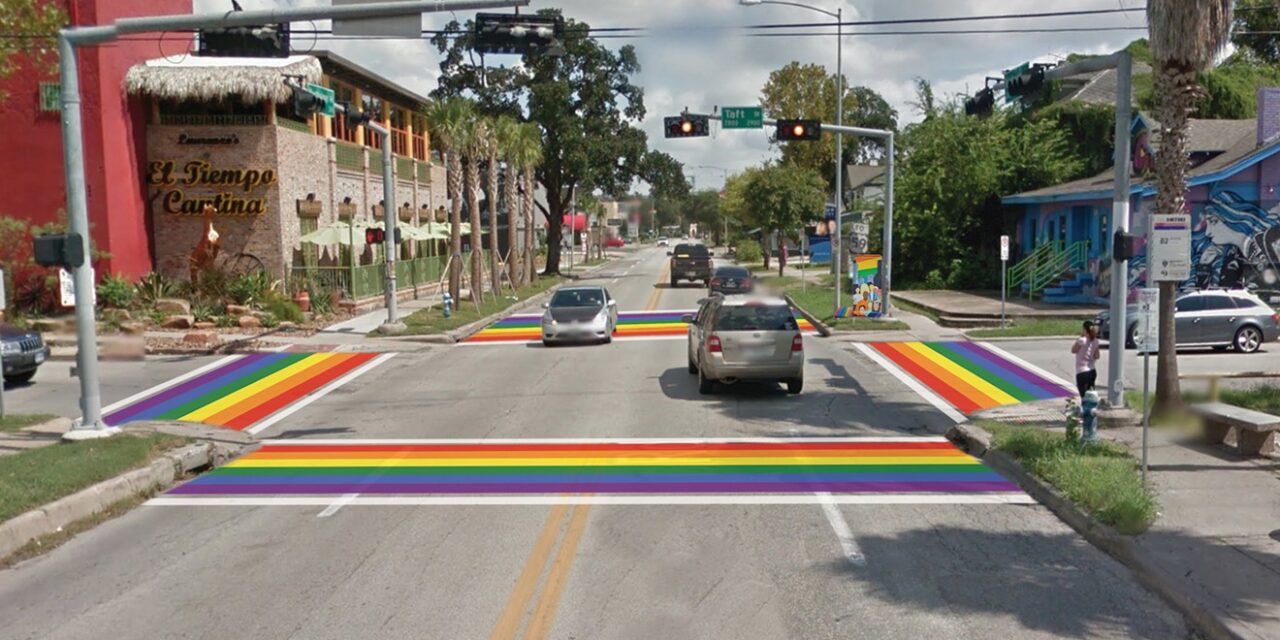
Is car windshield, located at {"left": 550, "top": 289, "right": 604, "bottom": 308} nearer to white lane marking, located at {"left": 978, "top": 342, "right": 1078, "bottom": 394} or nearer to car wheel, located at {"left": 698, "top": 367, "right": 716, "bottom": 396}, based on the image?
car wheel, located at {"left": 698, "top": 367, "right": 716, "bottom": 396}

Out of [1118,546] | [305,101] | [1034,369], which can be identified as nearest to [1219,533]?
[1118,546]

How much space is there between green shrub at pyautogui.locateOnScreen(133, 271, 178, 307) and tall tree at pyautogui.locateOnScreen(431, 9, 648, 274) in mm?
30796

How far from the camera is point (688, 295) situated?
45.3 meters

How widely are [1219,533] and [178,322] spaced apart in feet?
83.3

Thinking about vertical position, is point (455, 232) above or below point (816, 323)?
above

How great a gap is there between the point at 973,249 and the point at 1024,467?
3464cm

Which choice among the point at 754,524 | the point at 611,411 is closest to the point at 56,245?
the point at 611,411

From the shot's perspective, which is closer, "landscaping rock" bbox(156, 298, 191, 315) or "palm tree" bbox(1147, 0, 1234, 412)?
"palm tree" bbox(1147, 0, 1234, 412)

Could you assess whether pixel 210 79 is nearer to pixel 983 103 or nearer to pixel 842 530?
pixel 983 103

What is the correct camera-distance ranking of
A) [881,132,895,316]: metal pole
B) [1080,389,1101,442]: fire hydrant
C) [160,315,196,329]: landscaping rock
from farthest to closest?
1. [881,132,895,316]: metal pole
2. [160,315,196,329]: landscaping rock
3. [1080,389,1101,442]: fire hydrant

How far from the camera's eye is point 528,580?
8.21 metres

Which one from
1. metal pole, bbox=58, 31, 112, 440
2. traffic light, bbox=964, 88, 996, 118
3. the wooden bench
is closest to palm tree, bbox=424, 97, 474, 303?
traffic light, bbox=964, 88, 996, 118

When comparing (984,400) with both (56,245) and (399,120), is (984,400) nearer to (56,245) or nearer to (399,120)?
(56,245)

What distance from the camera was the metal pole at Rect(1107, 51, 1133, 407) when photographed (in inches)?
575
